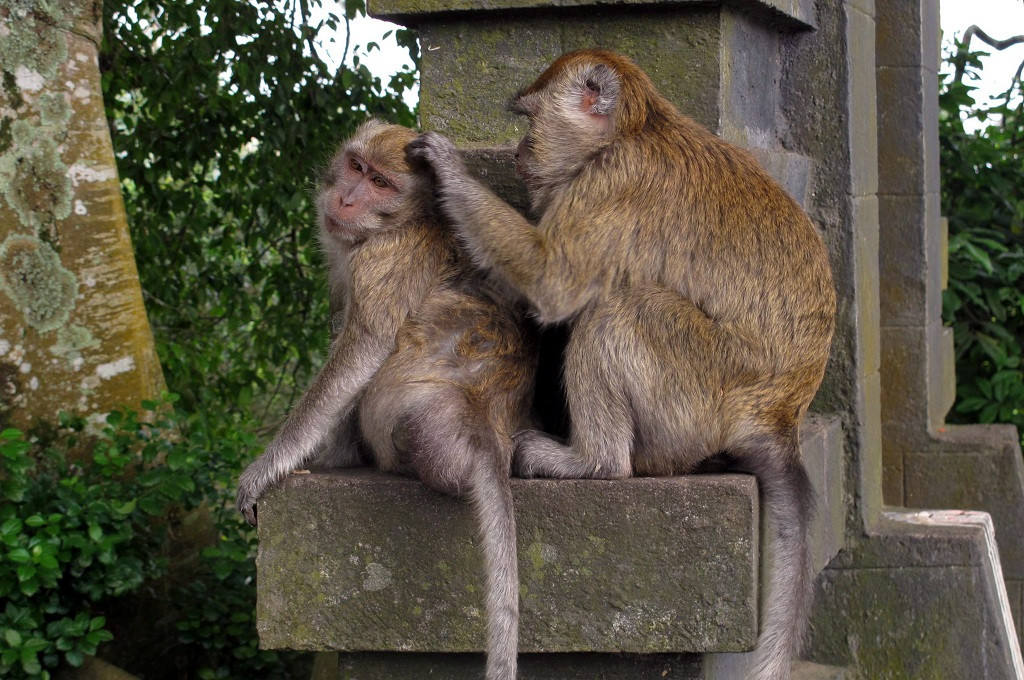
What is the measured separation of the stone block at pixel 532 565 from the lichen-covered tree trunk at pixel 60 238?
7.64 feet

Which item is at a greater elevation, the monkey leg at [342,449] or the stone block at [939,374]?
the monkey leg at [342,449]

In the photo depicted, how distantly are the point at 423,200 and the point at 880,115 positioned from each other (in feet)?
10.1

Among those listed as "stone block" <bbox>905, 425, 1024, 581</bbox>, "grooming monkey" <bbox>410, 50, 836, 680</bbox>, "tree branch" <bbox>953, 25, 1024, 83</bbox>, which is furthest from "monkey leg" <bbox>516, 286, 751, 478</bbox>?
"tree branch" <bbox>953, 25, 1024, 83</bbox>

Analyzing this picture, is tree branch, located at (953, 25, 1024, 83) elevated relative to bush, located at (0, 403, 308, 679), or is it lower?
elevated

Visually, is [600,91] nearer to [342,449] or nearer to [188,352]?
[342,449]

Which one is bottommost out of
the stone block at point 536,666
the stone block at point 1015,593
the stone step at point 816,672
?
the stone block at point 1015,593

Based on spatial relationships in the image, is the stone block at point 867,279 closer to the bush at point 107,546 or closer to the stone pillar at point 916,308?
the stone pillar at point 916,308

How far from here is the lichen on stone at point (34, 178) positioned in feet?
18.0

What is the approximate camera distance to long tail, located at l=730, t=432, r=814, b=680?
3.42m

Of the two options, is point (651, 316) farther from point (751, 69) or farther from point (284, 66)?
point (284, 66)

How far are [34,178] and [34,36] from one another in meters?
0.65

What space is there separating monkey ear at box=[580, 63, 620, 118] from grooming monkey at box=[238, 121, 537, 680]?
55cm

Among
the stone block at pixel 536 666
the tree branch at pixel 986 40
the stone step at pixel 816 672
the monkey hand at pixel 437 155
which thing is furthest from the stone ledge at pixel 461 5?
the tree branch at pixel 986 40

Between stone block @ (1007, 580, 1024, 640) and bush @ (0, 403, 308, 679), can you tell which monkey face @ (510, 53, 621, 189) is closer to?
bush @ (0, 403, 308, 679)
